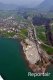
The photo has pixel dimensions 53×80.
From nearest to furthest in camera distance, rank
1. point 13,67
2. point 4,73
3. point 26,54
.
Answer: point 4,73 → point 13,67 → point 26,54

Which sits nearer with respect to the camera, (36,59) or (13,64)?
(13,64)

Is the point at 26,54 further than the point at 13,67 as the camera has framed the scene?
Yes

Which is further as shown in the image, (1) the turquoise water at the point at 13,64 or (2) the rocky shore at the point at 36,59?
(2) the rocky shore at the point at 36,59

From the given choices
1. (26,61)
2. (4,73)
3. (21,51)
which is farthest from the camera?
(21,51)

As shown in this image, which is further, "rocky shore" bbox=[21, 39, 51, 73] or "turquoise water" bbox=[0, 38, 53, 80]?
"rocky shore" bbox=[21, 39, 51, 73]

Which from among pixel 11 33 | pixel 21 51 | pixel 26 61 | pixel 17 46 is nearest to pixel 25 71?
pixel 26 61

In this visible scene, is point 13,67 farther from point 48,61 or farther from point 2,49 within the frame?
point 2,49

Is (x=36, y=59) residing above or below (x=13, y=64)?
below
